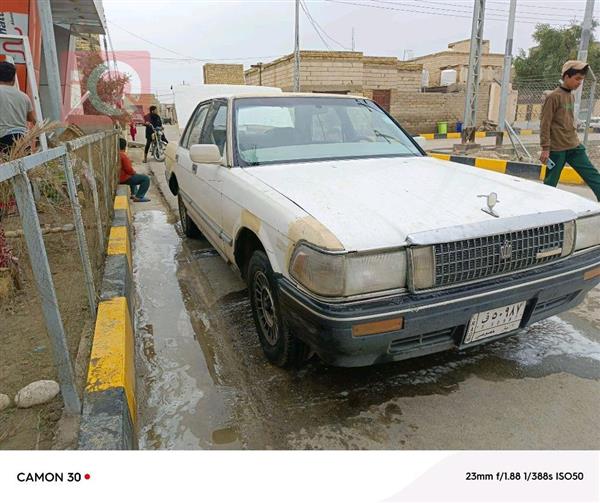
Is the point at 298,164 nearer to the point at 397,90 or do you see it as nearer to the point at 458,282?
the point at 458,282

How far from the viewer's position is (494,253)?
213 centimetres

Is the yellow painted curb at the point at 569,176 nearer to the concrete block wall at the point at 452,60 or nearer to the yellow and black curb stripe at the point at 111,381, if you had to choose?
the yellow and black curb stripe at the point at 111,381

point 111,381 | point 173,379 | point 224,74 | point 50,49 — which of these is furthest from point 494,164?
point 224,74

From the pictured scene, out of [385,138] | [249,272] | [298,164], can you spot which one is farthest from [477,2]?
[249,272]

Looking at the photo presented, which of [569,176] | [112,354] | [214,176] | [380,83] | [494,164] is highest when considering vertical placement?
[380,83]

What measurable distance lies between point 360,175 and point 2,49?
6.42 metres

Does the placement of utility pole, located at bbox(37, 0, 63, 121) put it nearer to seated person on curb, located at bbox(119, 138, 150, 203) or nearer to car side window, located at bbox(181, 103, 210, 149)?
seated person on curb, located at bbox(119, 138, 150, 203)

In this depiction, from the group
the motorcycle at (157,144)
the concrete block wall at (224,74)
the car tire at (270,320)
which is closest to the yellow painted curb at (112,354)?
the car tire at (270,320)

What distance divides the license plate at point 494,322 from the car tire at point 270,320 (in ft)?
2.90

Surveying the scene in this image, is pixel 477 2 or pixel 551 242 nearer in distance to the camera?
pixel 551 242

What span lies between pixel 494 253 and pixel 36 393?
7.47 ft

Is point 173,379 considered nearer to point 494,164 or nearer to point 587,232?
point 587,232

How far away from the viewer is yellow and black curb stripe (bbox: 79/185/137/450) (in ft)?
5.81

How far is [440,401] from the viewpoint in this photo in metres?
2.37
